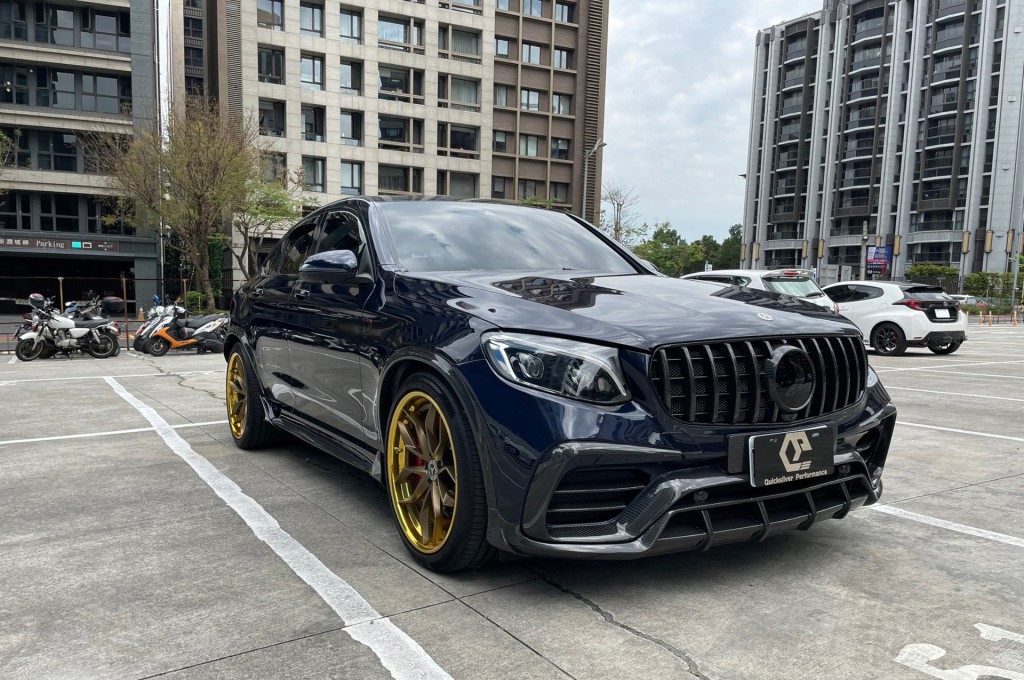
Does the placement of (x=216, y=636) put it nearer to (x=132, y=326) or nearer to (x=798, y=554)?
(x=798, y=554)

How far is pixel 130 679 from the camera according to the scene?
2.34m

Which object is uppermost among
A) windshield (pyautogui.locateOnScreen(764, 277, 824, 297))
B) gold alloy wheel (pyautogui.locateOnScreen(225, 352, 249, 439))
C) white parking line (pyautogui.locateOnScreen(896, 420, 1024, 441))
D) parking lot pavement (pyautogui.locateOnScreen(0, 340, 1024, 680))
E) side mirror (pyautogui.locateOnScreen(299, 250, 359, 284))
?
side mirror (pyautogui.locateOnScreen(299, 250, 359, 284))

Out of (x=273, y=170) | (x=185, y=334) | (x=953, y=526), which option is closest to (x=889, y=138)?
(x=273, y=170)

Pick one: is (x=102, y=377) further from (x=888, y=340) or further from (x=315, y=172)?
(x=315, y=172)

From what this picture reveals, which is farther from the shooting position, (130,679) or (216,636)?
(216,636)

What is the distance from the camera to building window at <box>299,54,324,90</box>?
133 feet

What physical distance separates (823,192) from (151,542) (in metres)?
87.0

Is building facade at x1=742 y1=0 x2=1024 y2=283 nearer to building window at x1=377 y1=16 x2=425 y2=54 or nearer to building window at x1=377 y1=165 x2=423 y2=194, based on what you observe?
building window at x1=377 y1=165 x2=423 y2=194

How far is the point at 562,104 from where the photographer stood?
48531 millimetres

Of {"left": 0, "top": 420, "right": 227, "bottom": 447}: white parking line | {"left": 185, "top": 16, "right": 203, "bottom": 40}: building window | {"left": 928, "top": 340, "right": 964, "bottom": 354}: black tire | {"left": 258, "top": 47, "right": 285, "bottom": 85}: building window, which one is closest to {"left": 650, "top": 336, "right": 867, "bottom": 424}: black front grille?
{"left": 0, "top": 420, "right": 227, "bottom": 447}: white parking line

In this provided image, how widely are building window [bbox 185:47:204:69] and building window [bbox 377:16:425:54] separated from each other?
27.1 m

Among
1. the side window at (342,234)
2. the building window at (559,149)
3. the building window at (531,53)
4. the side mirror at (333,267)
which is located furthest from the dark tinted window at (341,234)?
the building window at (531,53)

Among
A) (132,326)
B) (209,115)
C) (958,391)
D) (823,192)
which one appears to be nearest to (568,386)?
(958,391)

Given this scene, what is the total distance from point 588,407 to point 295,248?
3.19 m
